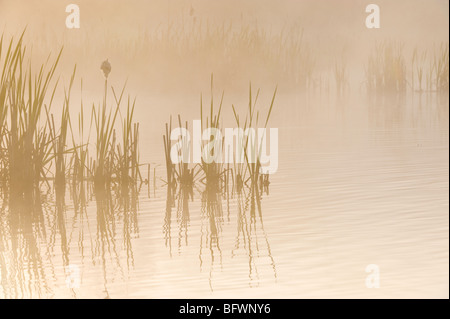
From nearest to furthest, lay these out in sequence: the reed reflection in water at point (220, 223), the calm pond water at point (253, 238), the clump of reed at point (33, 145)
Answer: the calm pond water at point (253, 238) → the reed reflection in water at point (220, 223) → the clump of reed at point (33, 145)

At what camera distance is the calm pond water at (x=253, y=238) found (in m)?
3.63

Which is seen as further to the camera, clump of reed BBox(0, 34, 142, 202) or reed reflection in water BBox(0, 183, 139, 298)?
clump of reed BBox(0, 34, 142, 202)

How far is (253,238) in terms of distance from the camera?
14.8 feet

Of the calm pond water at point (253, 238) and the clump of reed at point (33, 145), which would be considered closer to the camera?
the calm pond water at point (253, 238)

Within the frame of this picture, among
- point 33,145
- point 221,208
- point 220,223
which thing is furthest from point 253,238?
point 33,145

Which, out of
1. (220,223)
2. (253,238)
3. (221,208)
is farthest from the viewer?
(221,208)

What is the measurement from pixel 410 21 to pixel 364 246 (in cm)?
2302

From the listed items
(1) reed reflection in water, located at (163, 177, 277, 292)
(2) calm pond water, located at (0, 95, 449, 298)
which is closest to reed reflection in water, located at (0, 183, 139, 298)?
(2) calm pond water, located at (0, 95, 449, 298)

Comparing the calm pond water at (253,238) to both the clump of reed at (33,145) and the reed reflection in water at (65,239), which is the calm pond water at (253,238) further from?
the clump of reed at (33,145)

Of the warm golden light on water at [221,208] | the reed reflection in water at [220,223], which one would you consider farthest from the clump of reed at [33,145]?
the reed reflection in water at [220,223]

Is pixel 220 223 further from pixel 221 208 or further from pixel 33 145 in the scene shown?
pixel 33 145

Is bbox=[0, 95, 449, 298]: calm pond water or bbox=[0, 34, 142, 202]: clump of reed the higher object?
bbox=[0, 34, 142, 202]: clump of reed

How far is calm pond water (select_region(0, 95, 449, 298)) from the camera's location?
3.63 metres

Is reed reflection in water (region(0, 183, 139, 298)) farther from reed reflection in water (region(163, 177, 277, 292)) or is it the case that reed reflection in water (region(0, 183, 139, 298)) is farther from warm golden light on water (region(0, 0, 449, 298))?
reed reflection in water (region(163, 177, 277, 292))
